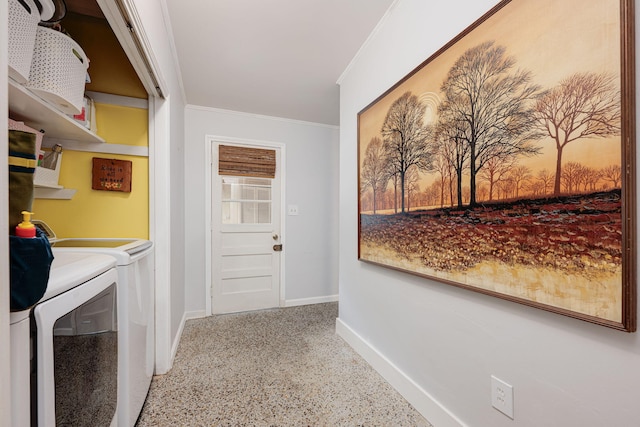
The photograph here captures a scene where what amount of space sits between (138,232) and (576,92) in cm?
233

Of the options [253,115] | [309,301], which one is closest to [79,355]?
[309,301]

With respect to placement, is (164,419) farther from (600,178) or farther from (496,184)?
(600,178)

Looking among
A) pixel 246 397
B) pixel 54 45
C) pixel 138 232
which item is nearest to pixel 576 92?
pixel 54 45

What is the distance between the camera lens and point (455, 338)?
4.37ft

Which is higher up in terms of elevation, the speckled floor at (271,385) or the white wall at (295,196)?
the white wall at (295,196)

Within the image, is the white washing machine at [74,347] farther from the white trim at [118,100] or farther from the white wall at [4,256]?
the white trim at [118,100]

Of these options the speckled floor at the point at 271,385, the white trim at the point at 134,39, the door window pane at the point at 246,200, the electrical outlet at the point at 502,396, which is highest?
the white trim at the point at 134,39

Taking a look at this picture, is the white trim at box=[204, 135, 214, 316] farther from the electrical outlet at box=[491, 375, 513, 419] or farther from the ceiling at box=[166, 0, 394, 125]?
the electrical outlet at box=[491, 375, 513, 419]

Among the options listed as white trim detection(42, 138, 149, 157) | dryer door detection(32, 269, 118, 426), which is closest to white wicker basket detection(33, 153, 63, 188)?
white trim detection(42, 138, 149, 157)

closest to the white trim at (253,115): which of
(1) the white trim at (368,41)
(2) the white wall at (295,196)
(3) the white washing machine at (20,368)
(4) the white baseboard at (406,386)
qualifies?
(2) the white wall at (295,196)

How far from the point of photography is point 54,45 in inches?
43.7

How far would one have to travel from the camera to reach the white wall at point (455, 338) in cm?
85

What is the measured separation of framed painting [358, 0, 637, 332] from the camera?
784 millimetres

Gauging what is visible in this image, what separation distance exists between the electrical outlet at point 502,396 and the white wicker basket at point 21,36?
210 cm
